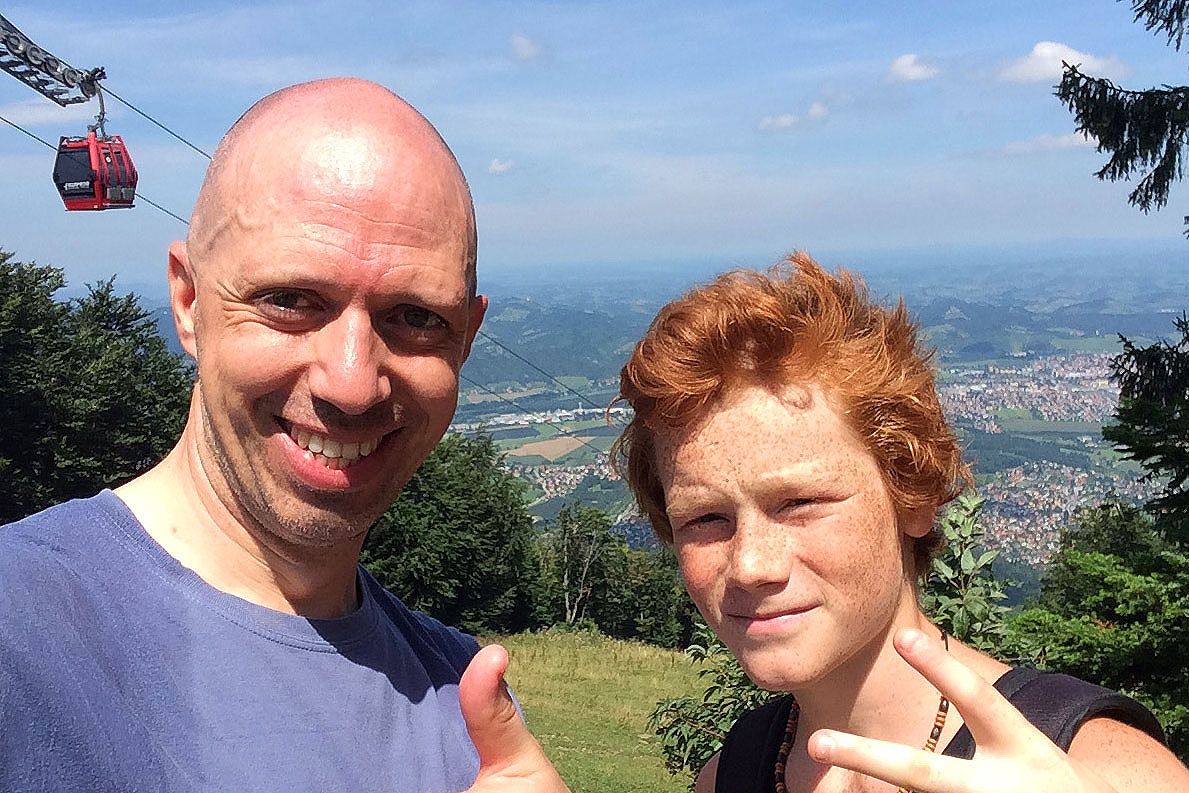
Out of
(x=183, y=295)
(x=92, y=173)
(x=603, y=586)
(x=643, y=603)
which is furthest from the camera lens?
(x=643, y=603)

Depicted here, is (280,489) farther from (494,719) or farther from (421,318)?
(494,719)

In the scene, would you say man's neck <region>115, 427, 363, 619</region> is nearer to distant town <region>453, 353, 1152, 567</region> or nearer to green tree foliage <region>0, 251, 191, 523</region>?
green tree foliage <region>0, 251, 191, 523</region>

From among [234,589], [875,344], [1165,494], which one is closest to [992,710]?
[875,344]

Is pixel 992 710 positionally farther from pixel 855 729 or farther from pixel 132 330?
pixel 132 330

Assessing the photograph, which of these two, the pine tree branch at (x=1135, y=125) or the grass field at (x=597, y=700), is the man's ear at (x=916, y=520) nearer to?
the grass field at (x=597, y=700)

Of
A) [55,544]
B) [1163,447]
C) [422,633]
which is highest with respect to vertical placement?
[55,544]

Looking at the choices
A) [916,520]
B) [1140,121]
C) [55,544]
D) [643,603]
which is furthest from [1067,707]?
[643,603]

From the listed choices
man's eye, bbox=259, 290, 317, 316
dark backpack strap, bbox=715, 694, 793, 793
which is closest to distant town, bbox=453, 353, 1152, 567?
dark backpack strap, bbox=715, 694, 793, 793
